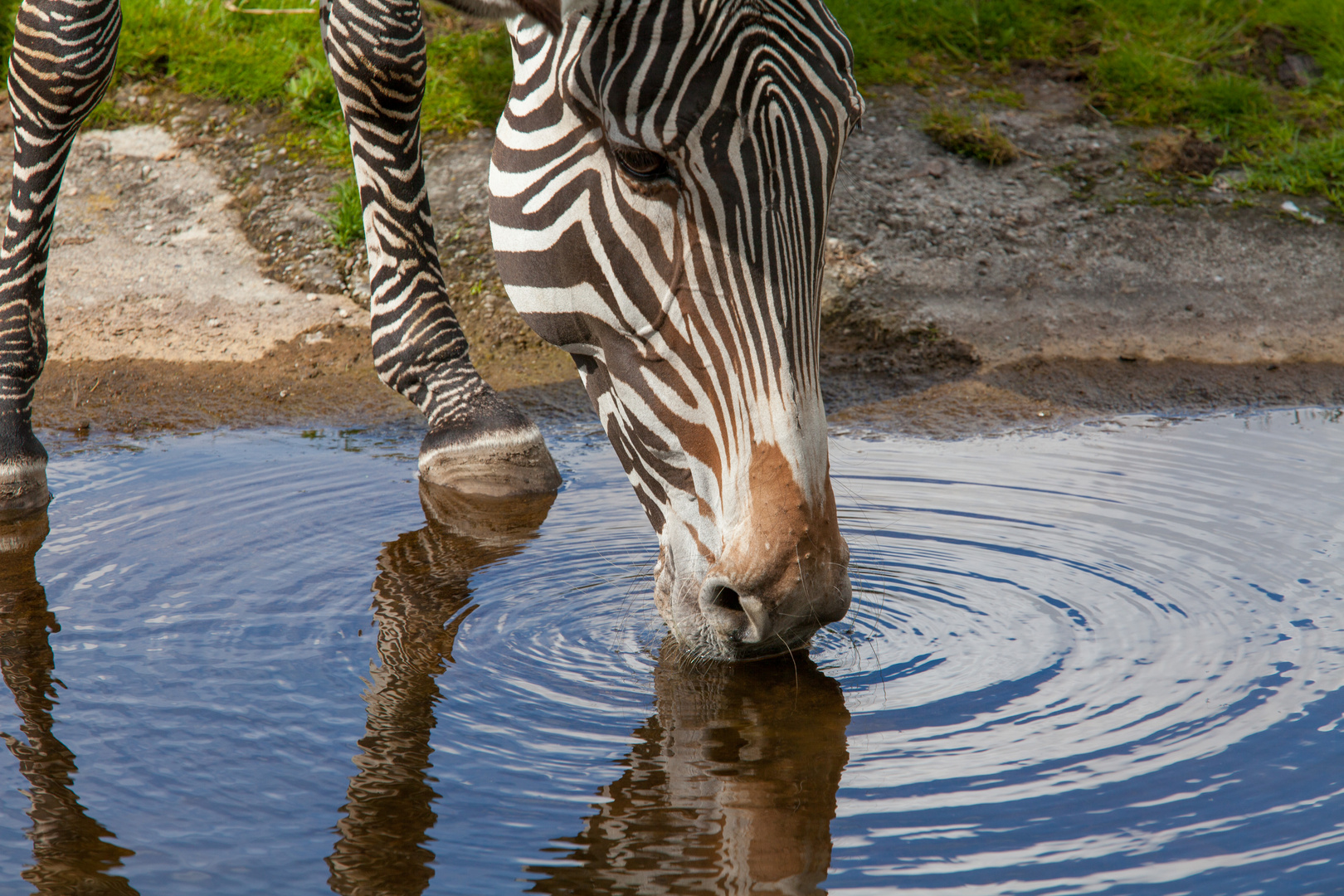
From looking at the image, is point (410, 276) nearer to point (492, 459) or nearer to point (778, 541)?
point (492, 459)

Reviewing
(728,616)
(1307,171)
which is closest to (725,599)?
(728,616)

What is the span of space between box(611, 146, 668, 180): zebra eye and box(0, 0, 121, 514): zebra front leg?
2694mm

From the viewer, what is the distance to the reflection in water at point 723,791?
2148 mm

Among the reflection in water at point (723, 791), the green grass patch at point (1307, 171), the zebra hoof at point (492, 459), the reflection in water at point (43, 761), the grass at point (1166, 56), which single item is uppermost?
the grass at point (1166, 56)

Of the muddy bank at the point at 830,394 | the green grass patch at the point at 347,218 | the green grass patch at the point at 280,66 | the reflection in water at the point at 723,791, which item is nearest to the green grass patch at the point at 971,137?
the muddy bank at the point at 830,394

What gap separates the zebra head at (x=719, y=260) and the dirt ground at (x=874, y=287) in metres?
2.51

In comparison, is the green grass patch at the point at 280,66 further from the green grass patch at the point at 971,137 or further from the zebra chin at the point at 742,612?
the zebra chin at the point at 742,612

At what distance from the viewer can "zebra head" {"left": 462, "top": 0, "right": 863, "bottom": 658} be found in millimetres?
2283

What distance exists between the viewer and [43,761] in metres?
2.53

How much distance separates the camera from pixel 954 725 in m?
2.62

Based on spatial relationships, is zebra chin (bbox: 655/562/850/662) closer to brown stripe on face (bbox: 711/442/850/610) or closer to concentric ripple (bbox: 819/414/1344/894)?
brown stripe on face (bbox: 711/442/850/610)

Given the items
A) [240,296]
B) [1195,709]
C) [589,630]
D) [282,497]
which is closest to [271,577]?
Result: [282,497]

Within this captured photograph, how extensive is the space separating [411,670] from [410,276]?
2088 millimetres

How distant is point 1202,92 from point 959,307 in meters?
2.49
